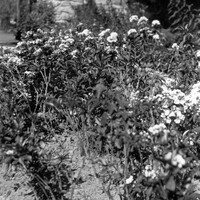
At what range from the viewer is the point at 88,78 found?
278cm

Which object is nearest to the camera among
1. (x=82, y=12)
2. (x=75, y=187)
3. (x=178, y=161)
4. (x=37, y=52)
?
(x=178, y=161)

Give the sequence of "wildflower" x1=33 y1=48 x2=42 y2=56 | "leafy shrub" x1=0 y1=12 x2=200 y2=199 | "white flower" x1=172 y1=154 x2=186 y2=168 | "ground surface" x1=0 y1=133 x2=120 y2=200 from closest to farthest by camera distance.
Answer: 1. "white flower" x1=172 y1=154 x2=186 y2=168
2. "leafy shrub" x1=0 y1=12 x2=200 y2=199
3. "ground surface" x1=0 y1=133 x2=120 y2=200
4. "wildflower" x1=33 y1=48 x2=42 y2=56

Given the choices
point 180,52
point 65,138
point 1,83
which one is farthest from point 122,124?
point 180,52

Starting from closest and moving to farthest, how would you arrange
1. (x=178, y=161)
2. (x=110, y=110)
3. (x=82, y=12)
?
(x=178, y=161), (x=110, y=110), (x=82, y=12)

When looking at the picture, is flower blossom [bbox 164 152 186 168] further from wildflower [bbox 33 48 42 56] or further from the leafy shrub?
wildflower [bbox 33 48 42 56]

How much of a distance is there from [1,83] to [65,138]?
688mm

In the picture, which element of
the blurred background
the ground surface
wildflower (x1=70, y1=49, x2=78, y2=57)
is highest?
wildflower (x1=70, y1=49, x2=78, y2=57)

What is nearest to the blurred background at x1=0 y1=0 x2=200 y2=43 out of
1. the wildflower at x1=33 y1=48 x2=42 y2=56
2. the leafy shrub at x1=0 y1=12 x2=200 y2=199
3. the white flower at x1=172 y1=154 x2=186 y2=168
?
the leafy shrub at x1=0 y1=12 x2=200 y2=199

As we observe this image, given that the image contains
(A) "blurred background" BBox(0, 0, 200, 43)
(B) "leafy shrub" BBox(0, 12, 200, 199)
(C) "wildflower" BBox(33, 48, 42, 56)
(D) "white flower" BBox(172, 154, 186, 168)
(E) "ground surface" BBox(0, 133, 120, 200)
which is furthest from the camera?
(A) "blurred background" BBox(0, 0, 200, 43)

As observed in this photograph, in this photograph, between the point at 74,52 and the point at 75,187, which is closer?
the point at 75,187

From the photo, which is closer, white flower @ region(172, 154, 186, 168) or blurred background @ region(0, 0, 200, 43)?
white flower @ region(172, 154, 186, 168)

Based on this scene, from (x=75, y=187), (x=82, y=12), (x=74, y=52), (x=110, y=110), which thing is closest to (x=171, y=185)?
(x=110, y=110)

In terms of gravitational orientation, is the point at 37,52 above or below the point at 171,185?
above

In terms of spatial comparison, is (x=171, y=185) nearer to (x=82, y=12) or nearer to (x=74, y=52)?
(x=74, y=52)
